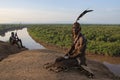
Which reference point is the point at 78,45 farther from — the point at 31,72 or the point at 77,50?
the point at 31,72

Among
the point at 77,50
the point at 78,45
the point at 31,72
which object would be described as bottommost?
the point at 31,72

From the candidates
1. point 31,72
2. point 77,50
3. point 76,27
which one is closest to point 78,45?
point 77,50

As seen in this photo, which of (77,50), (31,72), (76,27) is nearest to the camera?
(76,27)

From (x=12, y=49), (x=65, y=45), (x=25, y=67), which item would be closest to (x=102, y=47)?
(x=65, y=45)

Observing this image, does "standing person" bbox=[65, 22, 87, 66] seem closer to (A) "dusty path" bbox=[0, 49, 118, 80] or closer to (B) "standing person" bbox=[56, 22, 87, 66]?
(B) "standing person" bbox=[56, 22, 87, 66]

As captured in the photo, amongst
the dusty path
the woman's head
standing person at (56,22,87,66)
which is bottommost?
the dusty path

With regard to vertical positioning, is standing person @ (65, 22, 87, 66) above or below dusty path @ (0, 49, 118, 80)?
above

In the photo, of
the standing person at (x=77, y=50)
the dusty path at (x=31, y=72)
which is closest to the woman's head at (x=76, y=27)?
the standing person at (x=77, y=50)

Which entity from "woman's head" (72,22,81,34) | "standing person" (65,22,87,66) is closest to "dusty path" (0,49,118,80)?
"standing person" (65,22,87,66)

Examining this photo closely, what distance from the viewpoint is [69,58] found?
Result: 1021 cm

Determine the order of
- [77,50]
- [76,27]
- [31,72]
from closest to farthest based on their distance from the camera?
[76,27], [77,50], [31,72]

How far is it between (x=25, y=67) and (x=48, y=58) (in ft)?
6.83

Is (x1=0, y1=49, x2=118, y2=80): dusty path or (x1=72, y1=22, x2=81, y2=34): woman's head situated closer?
(x1=0, y1=49, x2=118, y2=80): dusty path

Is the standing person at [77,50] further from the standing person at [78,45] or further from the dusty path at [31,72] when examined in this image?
the dusty path at [31,72]
